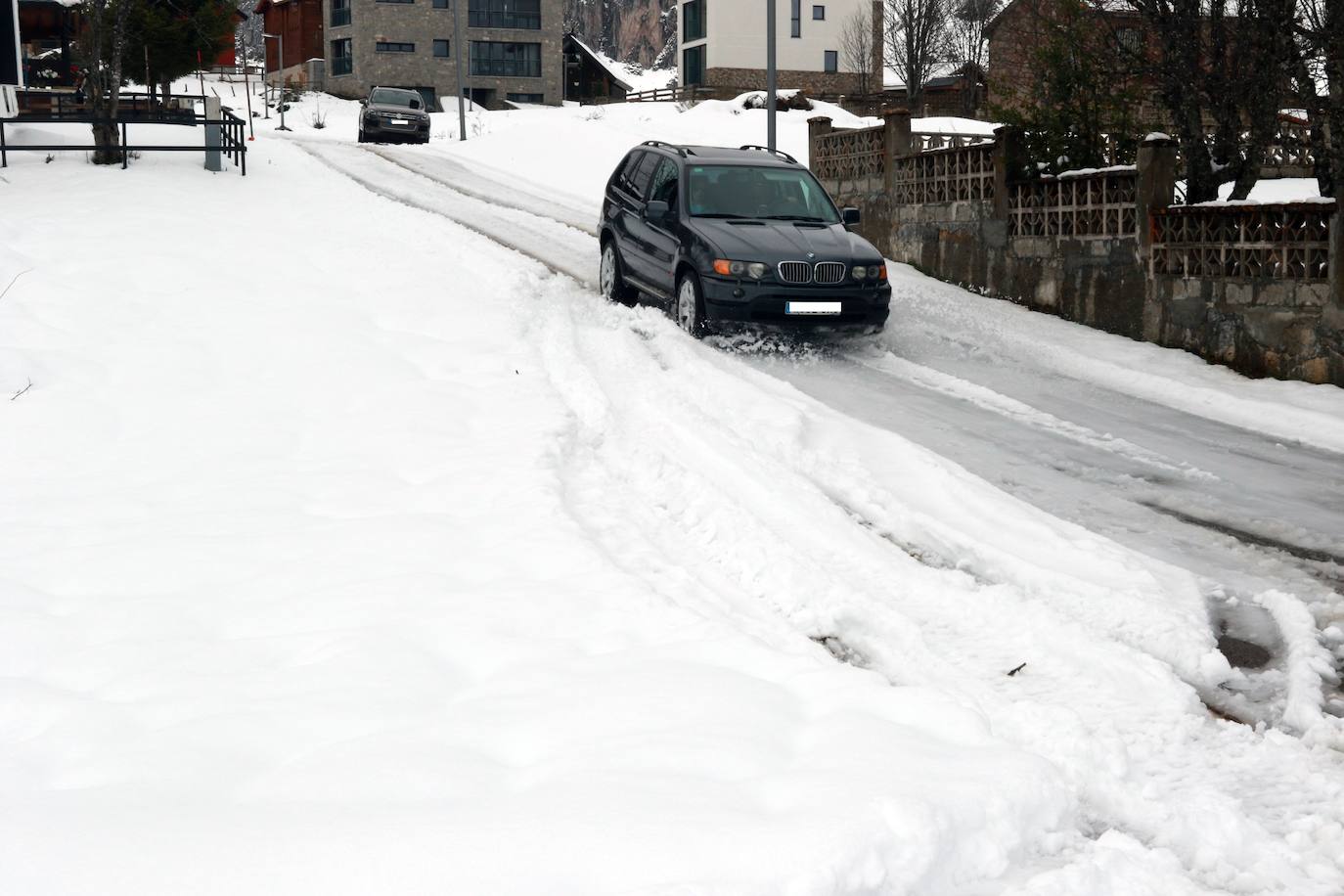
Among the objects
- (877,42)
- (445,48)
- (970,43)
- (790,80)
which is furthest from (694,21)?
(970,43)

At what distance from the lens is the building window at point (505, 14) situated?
69.6 metres

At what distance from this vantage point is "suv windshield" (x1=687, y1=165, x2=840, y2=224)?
40.3 ft

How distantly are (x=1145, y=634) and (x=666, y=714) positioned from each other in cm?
Answer: 225

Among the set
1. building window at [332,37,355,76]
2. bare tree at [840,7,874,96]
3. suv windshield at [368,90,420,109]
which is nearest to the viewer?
suv windshield at [368,90,420,109]

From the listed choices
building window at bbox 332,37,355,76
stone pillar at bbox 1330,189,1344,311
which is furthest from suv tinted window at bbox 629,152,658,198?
building window at bbox 332,37,355,76

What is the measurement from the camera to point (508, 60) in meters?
70.8

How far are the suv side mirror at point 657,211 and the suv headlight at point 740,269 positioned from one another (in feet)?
3.95

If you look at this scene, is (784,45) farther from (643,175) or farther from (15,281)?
(15,281)

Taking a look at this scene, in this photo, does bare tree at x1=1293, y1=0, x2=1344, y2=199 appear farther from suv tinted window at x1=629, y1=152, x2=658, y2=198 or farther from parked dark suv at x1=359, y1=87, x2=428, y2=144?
parked dark suv at x1=359, y1=87, x2=428, y2=144

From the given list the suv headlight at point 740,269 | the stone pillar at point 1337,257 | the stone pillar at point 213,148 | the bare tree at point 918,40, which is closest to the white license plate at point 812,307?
the suv headlight at point 740,269

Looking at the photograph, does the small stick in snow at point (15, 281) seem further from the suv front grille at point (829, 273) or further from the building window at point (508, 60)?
the building window at point (508, 60)

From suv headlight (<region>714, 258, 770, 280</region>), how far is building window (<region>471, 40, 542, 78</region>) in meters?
63.0

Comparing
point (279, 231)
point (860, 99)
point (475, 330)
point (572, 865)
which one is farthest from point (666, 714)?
point (860, 99)

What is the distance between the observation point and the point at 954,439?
8.66 metres
